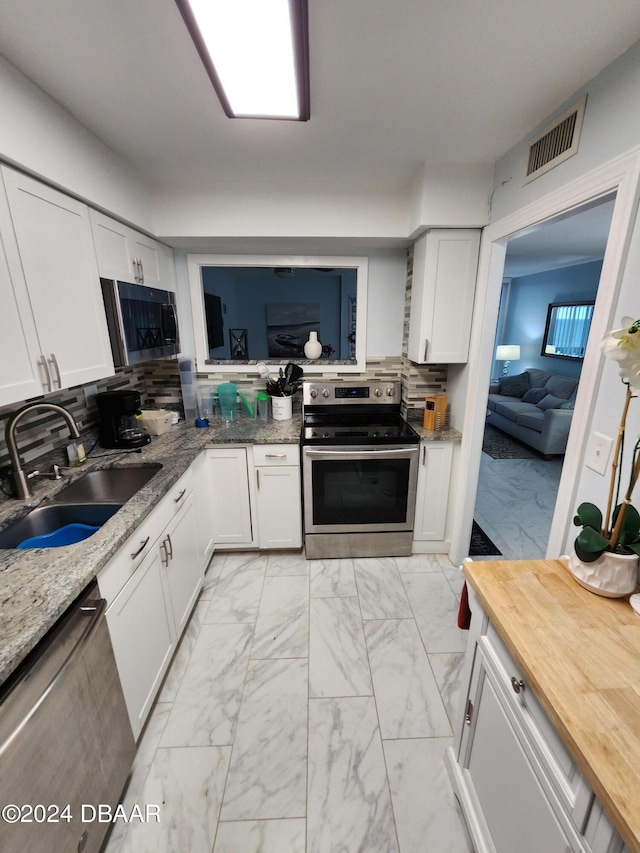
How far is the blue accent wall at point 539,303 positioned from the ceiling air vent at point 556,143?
435cm

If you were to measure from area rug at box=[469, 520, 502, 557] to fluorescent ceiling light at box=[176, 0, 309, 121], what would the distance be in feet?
8.83

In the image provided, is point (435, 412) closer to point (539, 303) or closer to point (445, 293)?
point (445, 293)

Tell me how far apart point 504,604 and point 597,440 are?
0.69 m

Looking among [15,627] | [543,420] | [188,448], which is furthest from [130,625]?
[543,420]

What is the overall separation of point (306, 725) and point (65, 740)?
0.93 metres

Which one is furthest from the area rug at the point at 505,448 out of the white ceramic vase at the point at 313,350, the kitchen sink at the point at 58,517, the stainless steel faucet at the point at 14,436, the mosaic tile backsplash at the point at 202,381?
the stainless steel faucet at the point at 14,436

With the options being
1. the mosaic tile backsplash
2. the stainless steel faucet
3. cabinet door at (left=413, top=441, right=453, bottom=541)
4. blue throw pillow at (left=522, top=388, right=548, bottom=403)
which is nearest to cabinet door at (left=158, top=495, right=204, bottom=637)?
the stainless steel faucet

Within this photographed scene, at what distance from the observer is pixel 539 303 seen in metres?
5.76

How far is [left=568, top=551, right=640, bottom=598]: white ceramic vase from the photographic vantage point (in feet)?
3.01

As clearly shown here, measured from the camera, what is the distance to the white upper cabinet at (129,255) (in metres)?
1.68

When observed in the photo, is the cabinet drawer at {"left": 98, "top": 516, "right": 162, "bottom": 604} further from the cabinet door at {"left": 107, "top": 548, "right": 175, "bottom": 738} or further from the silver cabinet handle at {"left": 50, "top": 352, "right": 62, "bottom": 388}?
the silver cabinet handle at {"left": 50, "top": 352, "right": 62, "bottom": 388}

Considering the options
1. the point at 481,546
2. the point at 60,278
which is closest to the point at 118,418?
the point at 60,278

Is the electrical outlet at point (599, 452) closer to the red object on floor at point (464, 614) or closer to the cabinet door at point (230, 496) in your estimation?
the red object on floor at point (464, 614)

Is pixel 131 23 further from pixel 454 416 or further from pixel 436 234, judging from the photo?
pixel 454 416
